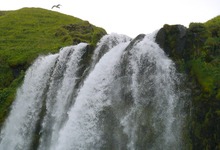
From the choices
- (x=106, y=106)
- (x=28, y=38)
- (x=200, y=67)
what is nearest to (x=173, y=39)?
(x=200, y=67)

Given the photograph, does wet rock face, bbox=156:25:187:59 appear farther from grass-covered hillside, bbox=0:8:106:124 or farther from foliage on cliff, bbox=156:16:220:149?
grass-covered hillside, bbox=0:8:106:124

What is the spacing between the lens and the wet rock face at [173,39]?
16.8 meters

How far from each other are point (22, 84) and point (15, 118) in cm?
263

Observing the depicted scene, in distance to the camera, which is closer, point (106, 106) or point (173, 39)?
point (106, 106)

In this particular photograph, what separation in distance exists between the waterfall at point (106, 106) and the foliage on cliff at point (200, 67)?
0.56 metres

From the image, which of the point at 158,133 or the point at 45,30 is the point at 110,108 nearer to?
the point at 158,133

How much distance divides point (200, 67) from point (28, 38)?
19.8 meters

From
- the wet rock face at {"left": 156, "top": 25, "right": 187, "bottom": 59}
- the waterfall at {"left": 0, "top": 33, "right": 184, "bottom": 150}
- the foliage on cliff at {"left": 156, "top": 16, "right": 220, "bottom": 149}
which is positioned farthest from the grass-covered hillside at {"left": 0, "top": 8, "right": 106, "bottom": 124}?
the foliage on cliff at {"left": 156, "top": 16, "right": 220, "bottom": 149}

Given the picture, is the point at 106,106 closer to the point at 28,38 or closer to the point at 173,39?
the point at 173,39

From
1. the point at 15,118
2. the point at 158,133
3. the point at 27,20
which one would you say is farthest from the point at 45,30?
the point at 158,133

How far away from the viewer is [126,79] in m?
16.9

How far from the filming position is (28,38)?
31.7 m

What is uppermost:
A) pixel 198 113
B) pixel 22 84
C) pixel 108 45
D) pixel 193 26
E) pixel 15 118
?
pixel 193 26

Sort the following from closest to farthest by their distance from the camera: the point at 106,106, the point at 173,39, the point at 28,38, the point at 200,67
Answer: the point at 200,67 → the point at 106,106 → the point at 173,39 → the point at 28,38
